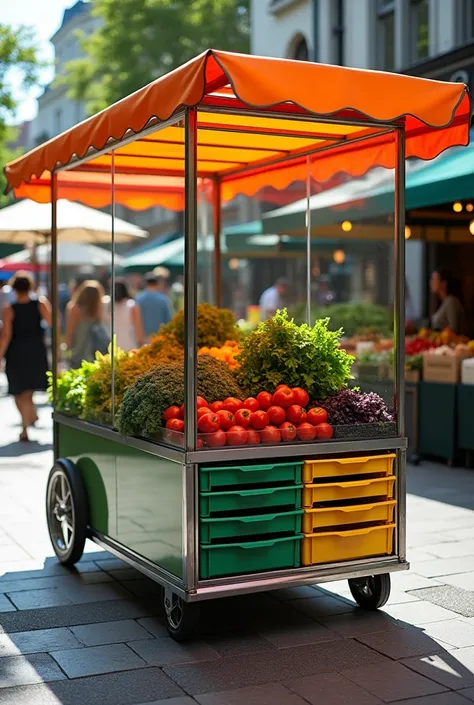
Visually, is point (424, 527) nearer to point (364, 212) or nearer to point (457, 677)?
point (457, 677)

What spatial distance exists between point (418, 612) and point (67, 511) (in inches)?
92.5

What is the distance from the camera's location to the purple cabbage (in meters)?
5.30

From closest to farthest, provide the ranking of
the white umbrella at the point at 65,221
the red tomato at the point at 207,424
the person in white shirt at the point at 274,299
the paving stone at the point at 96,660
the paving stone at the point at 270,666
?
the paving stone at the point at 270,666 < the paving stone at the point at 96,660 < the red tomato at the point at 207,424 < the white umbrella at the point at 65,221 < the person in white shirt at the point at 274,299

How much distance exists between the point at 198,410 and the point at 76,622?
1.30 meters

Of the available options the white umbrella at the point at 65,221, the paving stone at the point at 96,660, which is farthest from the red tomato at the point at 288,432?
the white umbrella at the point at 65,221

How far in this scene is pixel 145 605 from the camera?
18.2 feet

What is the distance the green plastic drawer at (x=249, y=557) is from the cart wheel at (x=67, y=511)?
5.08 ft

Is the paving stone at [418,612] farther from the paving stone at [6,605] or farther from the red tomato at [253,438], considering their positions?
the paving stone at [6,605]

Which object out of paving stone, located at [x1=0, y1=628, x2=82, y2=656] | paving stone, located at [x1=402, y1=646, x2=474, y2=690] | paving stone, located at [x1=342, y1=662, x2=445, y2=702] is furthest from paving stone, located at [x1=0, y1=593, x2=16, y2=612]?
paving stone, located at [x1=402, y1=646, x2=474, y2=690]

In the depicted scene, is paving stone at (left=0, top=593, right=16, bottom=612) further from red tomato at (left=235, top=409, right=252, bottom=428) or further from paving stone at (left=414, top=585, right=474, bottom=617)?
paving stone at (left=414, top=585, right=474, bottom=617)

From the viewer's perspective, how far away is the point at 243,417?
5059 millimetres

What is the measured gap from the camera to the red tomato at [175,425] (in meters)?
4.99

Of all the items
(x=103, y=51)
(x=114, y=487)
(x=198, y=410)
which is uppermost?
(x=103, y=51)

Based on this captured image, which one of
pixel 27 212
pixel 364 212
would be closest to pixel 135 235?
pixel 27 212
